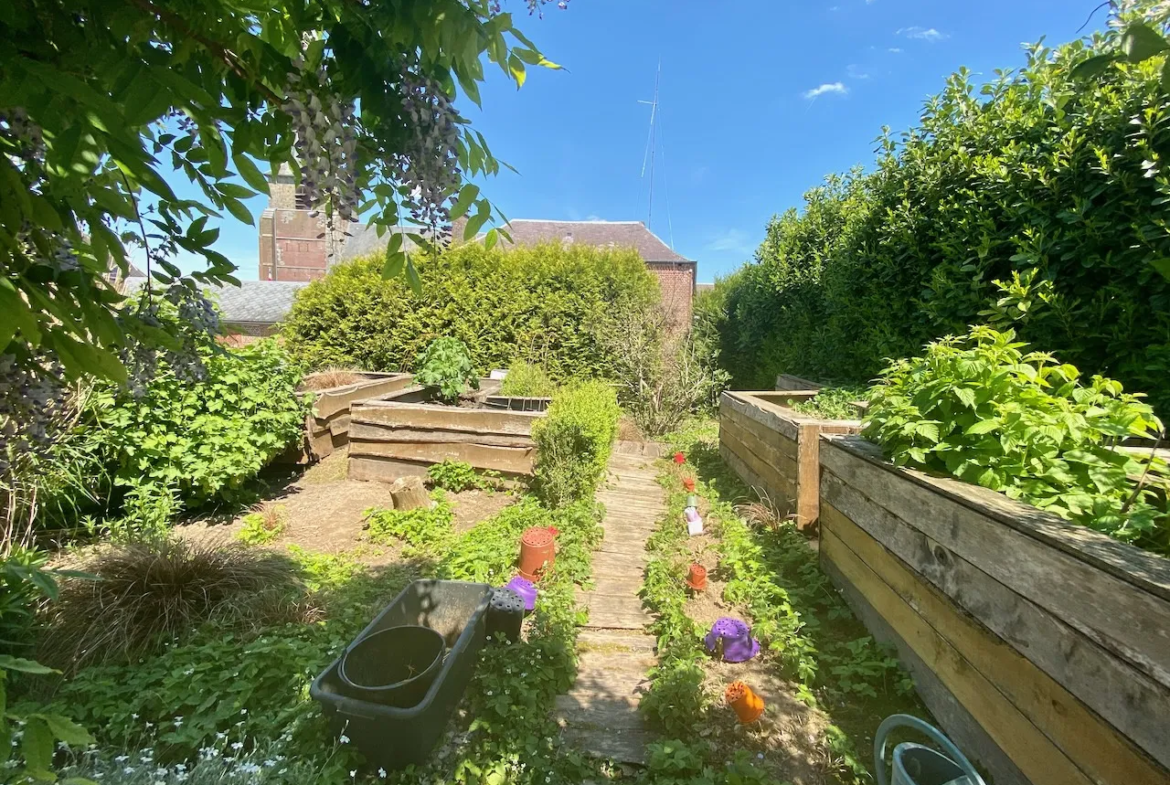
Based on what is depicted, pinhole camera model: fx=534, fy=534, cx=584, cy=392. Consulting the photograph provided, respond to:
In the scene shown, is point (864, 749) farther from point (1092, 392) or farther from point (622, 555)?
point (622, 555)

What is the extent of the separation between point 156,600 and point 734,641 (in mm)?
3255

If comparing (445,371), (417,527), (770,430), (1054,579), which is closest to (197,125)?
(1054,579)

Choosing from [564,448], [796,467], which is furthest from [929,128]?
[564,448]

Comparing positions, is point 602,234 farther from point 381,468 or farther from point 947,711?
point 947,711

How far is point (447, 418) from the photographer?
19.5 ft

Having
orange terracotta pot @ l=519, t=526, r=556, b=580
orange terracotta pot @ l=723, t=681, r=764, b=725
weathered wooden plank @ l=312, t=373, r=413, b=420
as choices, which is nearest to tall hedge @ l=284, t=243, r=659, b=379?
weathered wooden plank @ l=312, t=373, r=413, b=420

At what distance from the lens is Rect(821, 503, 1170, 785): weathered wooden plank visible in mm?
1409

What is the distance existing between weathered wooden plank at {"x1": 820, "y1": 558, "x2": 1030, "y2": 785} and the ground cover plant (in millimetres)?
73

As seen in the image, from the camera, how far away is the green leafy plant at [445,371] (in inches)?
331

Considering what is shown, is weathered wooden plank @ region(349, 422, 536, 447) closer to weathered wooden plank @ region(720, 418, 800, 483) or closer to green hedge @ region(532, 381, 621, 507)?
green hedge @ region(532, 381, 621, 507)

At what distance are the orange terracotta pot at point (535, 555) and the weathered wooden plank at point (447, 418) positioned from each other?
196cm

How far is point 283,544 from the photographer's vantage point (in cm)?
448

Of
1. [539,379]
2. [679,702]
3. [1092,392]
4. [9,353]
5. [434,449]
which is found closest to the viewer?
[9,353]

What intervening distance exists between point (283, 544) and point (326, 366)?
24.6ft
